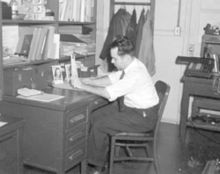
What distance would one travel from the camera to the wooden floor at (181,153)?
338 centimetres

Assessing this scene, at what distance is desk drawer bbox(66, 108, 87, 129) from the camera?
282cm

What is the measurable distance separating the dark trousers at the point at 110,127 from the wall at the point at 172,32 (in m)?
1.56

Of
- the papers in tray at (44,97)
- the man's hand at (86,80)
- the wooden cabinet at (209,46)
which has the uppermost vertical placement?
the wooden cabinet at (209,46)

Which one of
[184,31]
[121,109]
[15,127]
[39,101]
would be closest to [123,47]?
[121,109]

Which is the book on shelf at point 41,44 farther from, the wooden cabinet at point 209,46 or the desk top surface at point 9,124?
the wooden cabinet at point 209,46

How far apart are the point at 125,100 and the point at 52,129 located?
0.71 meters

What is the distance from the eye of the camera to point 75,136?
2928mm

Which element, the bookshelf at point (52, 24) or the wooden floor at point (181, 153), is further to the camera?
the wooden floor at point (181, 153)

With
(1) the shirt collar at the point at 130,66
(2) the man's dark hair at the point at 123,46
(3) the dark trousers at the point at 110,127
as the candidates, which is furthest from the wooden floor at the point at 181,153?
(2) the man's dark hair at the point at 123,46

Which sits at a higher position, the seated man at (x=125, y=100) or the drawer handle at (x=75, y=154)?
the seated man at (x=125, y=100)

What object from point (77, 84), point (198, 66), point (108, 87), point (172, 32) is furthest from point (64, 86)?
point (172, 32)

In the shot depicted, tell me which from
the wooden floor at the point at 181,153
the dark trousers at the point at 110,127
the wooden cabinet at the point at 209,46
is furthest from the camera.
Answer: the wooden cabinet at the point at 209,46

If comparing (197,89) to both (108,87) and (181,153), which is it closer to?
(181,153)

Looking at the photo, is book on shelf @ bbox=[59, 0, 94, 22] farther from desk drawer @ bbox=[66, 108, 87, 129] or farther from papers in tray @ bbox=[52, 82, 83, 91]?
desk drawer @ bbox=[66, 108, 87, 129]
